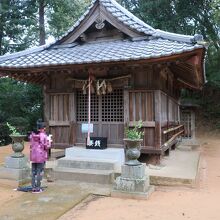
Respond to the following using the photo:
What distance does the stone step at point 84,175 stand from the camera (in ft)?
27.8

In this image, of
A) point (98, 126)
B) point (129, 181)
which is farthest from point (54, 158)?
point (129, 181)

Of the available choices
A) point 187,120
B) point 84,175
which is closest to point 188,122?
point 187,120

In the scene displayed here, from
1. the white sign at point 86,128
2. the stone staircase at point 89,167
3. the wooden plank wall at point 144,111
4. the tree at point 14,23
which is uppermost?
the tree at point 14,23

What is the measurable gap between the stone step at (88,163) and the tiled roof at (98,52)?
3023mm

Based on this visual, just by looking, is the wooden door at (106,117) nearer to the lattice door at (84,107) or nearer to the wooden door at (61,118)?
the lattice door at (84,107)

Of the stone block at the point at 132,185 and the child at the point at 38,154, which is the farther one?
the child at the point at 38,154

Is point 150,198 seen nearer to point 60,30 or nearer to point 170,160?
point 170,160

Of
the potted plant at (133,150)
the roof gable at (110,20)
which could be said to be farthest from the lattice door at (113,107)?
the potted plant at (133,150)

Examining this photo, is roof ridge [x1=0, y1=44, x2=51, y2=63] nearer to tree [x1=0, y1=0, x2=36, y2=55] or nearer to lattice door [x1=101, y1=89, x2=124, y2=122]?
lattice door [x1=101, y1=89, x2=124, y2=122]

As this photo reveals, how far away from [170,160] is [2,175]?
235 inches

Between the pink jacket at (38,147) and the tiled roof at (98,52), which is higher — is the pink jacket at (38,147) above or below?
below

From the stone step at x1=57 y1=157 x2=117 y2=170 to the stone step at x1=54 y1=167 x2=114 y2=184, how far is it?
0.55 feet

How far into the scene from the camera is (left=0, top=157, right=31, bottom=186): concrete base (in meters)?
8.36

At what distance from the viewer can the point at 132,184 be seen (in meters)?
7.29
